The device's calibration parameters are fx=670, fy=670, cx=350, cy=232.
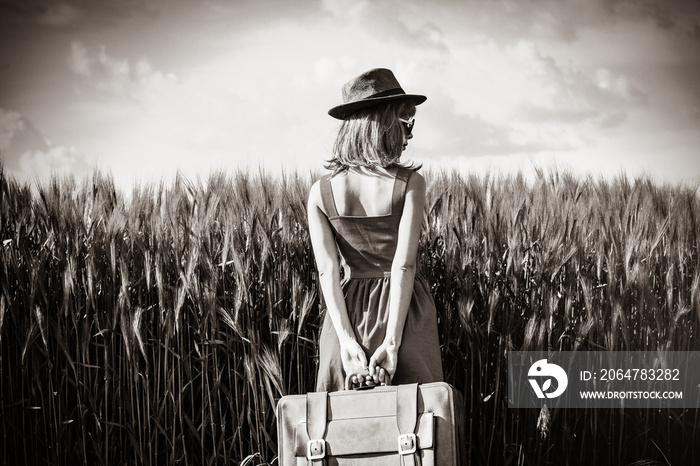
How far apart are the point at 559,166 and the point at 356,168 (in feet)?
5.33

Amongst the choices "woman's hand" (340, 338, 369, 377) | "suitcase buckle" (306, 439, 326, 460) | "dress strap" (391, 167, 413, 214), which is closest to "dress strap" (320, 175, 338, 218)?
"dress strap" (391, 167, 413, 214)

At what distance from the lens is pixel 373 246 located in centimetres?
166

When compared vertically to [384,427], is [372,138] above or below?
above

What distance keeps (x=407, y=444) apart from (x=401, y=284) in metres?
0.36

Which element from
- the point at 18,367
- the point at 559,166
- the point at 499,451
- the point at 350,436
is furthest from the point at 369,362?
the point at 559,166

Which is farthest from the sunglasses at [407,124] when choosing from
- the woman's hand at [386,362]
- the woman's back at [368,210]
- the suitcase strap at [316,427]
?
the suitcase strap at [316,427]

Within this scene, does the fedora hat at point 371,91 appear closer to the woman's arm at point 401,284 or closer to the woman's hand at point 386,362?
the woman's arm at point 401,284

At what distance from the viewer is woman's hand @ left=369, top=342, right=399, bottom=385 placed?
1.58m

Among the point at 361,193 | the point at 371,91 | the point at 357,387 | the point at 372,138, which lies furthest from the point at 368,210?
the point at 357,387

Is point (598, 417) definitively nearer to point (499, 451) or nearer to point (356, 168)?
point (499, 451)

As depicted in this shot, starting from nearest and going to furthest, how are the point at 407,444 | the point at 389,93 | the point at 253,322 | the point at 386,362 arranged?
the point at 407,444 → the point at 386,362 → the point at 389,93 → the point at 253,322

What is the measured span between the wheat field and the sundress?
1.45ft

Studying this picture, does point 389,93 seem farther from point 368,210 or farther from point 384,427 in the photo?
point 384,427

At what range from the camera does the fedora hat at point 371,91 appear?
Result: 1.68 m
